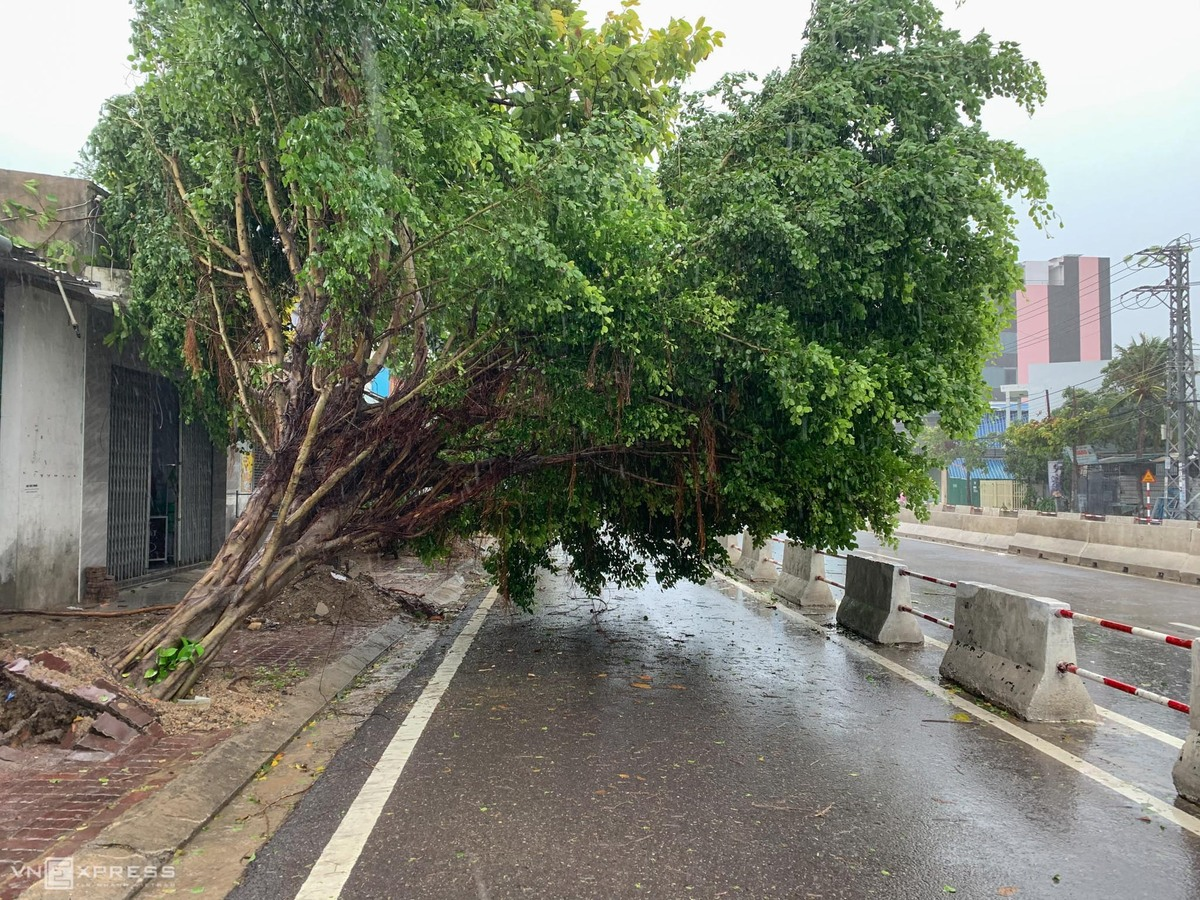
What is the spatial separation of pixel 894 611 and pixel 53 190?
10.3 meters

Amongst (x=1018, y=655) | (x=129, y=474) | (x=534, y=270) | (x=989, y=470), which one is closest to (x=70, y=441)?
(x=129, y=474)

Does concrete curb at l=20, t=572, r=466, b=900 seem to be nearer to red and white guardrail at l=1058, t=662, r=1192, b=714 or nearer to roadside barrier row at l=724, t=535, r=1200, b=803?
roadside barrier row at l=724, t=535, r=1200, b=803

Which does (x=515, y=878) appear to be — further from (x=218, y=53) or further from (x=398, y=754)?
(x=218, y=53)

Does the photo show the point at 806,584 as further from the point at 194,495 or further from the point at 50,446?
the point at 194,495

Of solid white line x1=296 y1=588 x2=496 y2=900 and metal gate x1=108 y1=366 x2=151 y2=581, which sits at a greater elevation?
metal gate x1=108 y1=366 x2=151 y2=581

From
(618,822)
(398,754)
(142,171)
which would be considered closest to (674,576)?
(398,754)

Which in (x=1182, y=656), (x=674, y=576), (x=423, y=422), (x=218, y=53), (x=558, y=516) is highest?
(x=218, y=53)

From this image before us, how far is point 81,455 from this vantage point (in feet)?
34.5

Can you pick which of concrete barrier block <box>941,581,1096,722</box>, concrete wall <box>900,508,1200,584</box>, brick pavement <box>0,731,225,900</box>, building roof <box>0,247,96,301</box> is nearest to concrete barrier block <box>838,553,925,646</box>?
concrete barrier block <box>941,581,1096,722</box>

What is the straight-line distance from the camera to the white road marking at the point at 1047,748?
467 cm

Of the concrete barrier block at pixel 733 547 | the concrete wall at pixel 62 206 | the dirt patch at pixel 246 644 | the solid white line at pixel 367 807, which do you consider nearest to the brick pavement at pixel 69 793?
the dirt patch at pixel 246 644

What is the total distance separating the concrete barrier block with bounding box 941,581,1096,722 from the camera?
252 inches

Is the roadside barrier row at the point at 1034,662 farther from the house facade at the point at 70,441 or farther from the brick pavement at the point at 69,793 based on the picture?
the house facade at the point at 70,441

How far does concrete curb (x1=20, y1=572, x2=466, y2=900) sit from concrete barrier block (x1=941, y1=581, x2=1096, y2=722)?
211 inches
